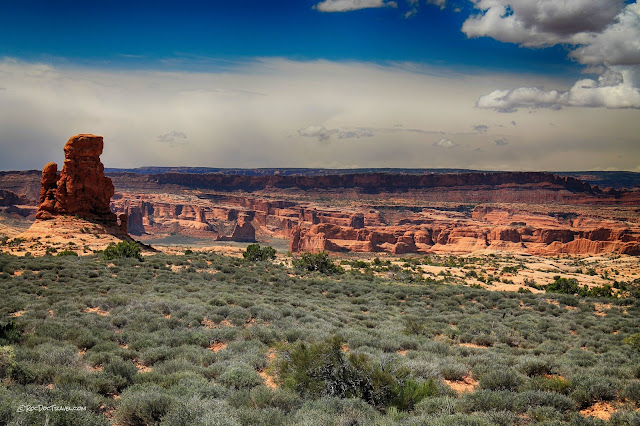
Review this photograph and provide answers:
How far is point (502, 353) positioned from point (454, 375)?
3.21 metres

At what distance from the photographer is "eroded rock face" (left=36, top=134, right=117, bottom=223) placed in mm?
33562

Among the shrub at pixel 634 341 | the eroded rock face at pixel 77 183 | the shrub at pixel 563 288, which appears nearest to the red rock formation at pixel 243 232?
the eroded rock face at pixel 77 183

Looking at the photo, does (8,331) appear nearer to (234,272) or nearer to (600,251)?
(234,272)

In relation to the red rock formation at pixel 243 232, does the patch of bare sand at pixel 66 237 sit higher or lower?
higher

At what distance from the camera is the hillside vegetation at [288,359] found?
628 cm

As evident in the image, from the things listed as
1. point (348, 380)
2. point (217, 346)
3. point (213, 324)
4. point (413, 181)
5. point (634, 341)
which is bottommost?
point (634, 341)

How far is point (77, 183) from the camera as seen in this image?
33781 millimetres

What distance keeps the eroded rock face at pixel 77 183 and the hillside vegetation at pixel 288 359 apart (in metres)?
16.8

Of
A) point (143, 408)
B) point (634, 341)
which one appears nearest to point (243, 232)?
point (634, 341)

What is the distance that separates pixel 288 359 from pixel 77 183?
32.4m

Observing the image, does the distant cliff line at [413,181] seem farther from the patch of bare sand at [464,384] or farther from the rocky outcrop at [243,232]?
the patch of bare sand at [464,384]

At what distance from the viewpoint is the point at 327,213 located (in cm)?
10294

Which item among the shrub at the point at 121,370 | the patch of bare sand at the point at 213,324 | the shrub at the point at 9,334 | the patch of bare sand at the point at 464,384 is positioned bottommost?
the patch of bare sand at the point at 213,324

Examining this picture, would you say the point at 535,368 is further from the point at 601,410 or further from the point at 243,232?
the point at 243,232
